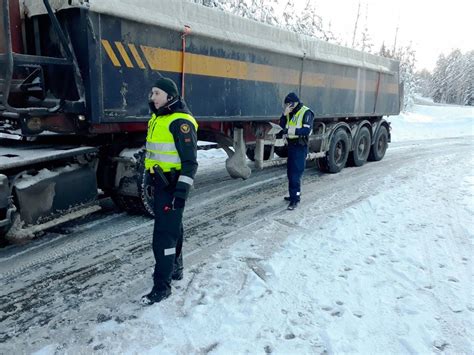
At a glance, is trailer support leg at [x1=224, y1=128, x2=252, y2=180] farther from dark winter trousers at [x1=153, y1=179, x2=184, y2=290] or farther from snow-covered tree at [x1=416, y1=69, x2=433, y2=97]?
snow-covered tree at [x1=416, y1=69, x2=433, y2=97]

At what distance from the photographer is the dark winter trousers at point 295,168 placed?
6074 millimetres

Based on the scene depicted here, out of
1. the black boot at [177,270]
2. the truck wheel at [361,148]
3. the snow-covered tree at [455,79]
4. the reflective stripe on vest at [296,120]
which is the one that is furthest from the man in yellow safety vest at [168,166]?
the snow-covered tree at [455,79]

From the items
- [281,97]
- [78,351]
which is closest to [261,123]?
[281,97]

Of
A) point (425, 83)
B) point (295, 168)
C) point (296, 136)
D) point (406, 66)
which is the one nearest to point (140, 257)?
point (295, 168)

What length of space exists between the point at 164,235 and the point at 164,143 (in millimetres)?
759

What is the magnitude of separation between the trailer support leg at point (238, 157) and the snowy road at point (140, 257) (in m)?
0.38

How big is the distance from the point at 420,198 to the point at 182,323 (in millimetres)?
5174

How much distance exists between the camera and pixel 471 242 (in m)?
4.68

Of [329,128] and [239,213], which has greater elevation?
[329,128]

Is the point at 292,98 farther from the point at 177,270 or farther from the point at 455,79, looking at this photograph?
the point at 455,79

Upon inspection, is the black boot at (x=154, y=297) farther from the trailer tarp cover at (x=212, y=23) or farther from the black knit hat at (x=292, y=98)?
the black knit hat at (x=292, y=98)

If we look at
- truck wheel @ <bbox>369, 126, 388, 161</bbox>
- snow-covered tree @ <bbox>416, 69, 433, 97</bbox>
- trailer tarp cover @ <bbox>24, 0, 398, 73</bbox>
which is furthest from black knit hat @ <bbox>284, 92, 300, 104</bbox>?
snow-covered tree @ <bbox>416, 69, 433, 97</bbox>

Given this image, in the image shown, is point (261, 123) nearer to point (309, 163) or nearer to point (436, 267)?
point (309, 163)

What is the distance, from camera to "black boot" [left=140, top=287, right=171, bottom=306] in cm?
315
